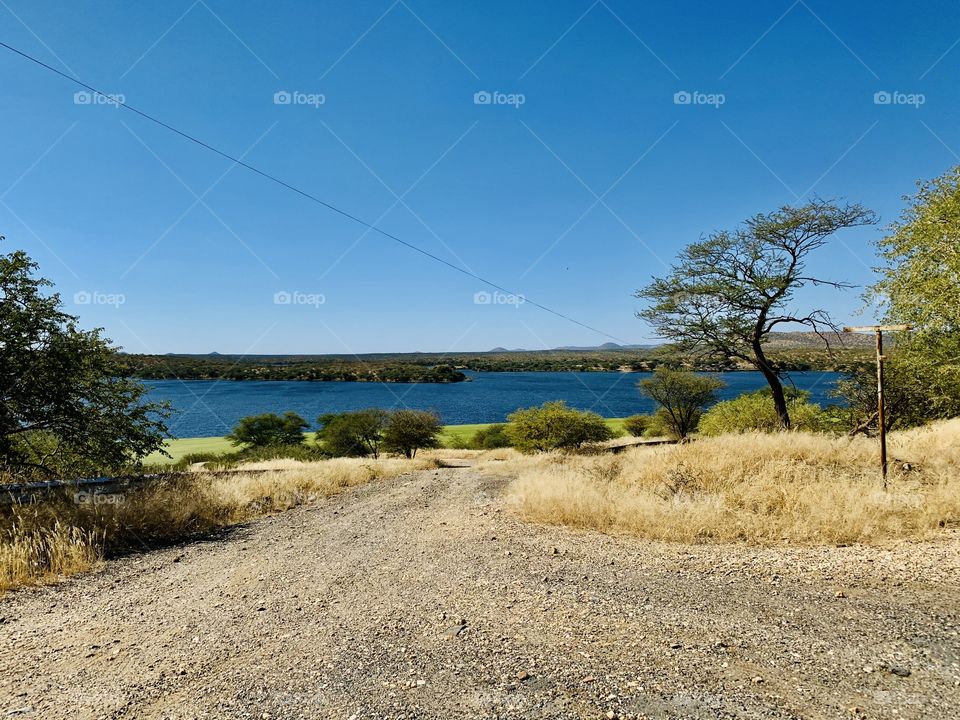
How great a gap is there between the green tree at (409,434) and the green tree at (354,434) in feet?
6.76

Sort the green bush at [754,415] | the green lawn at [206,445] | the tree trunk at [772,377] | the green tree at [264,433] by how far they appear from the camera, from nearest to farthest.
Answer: the tree trunk at [772,377] → the green bush at [754,415] → the green lawn at [206,445] → the green tree at [264,433]

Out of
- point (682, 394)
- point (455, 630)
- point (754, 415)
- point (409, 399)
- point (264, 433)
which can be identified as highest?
point (682, 394)

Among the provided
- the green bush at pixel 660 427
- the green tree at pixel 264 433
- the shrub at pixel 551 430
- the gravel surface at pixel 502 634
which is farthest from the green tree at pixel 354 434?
the gravel surface at pixel 502 634

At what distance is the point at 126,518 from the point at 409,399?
360 ft

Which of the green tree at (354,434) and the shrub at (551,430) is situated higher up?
the shrub at (551,430)

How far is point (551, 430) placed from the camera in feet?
97.5

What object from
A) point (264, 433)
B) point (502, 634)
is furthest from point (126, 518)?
point (264, 433)

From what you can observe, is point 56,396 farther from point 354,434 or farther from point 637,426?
point 637,426

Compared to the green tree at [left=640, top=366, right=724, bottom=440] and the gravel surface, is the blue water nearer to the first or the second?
the green tree at [left=640, top=366, right=724, bottom=440]

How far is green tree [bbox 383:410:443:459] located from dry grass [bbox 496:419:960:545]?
91.1ft

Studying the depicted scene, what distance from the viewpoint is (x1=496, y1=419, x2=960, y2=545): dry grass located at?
689cm

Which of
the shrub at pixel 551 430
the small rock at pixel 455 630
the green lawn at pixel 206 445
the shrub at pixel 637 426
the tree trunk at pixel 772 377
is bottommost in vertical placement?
the green lawn at pixel 206 445

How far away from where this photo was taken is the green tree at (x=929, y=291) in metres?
12.6

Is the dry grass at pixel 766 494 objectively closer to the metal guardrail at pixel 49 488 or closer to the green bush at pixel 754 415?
the metal guardrail at pixel 49 488
